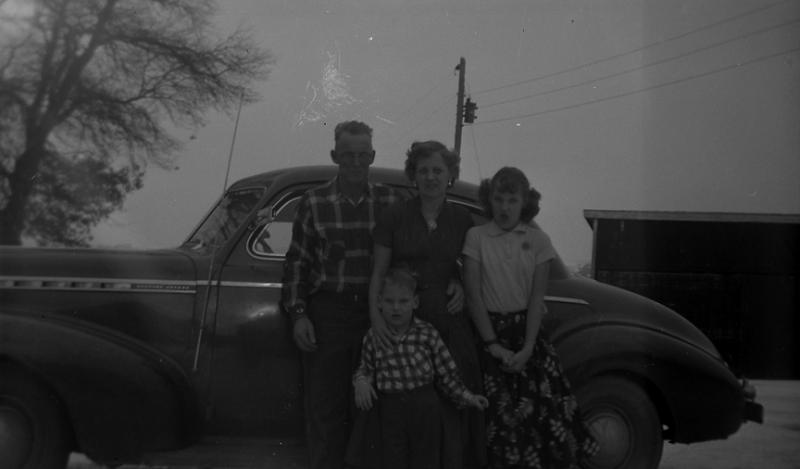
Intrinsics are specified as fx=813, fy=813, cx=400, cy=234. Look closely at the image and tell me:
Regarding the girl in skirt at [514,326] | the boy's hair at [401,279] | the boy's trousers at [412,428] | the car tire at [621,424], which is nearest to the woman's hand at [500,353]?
the girl in skirt at [514,326]

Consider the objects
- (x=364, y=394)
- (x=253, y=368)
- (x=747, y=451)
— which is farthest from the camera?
(x=747, y=451)

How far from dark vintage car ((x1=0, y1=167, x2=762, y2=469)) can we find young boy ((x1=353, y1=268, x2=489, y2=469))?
2.20 feet

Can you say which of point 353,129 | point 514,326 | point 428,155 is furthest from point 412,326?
point 353,129

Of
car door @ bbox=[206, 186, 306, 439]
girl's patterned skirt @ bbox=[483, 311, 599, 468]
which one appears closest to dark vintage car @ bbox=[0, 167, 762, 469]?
car door @ bbox=[206, 186, 306, 439]

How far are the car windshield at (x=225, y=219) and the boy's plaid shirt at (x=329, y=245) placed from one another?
0.76 metres

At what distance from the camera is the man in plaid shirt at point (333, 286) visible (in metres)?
3.64

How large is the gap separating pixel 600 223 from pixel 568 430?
9.58 metres

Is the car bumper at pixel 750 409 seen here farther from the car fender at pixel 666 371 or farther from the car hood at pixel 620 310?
the car hood at pixel 620 310

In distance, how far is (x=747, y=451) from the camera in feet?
19.7

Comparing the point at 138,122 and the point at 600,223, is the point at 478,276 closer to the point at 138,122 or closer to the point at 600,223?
the point at 138,122

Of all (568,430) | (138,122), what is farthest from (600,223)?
(568,430)

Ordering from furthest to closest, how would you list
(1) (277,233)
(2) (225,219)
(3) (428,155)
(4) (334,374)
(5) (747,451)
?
(5) (747,451)
(2) (225,219)
(1) (277,233)
(4) (334,374)
(3) (428,155)

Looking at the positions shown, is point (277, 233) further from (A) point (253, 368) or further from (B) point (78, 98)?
(B) point (78, 98)

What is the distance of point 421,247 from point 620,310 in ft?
4.55
